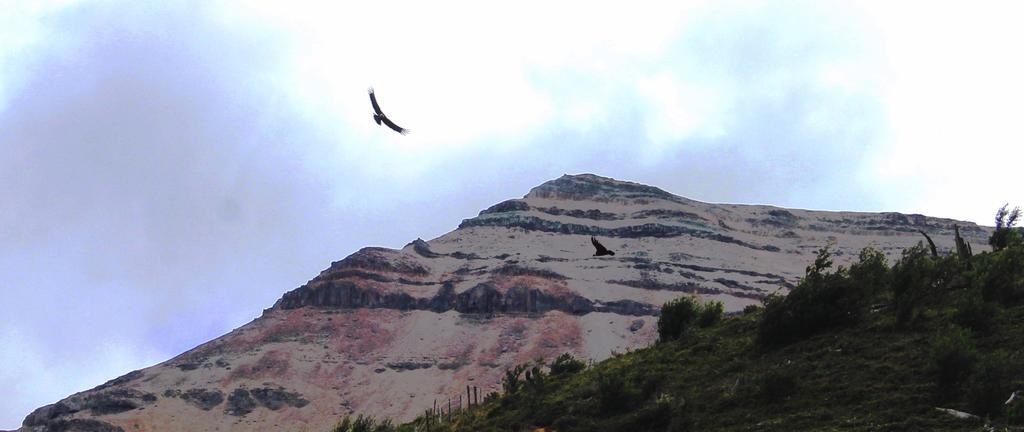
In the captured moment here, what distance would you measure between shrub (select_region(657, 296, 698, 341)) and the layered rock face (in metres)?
70.4

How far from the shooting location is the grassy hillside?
24.2 metres

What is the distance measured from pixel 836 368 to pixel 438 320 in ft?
426

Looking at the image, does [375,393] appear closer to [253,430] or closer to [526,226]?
[253,430]

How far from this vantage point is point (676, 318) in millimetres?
47812

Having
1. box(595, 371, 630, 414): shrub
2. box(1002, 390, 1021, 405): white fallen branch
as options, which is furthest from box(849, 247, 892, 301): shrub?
box(1002, 390, 1021, 405): white fallen branch

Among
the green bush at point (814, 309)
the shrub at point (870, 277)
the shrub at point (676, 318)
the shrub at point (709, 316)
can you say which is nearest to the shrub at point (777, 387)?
the green bush at point (814, 309)

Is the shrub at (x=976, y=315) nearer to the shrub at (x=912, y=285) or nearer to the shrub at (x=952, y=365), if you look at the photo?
the shrub at (x=912, y=285)

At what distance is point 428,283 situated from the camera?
559ft

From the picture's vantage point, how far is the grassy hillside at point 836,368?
24172 millimetres

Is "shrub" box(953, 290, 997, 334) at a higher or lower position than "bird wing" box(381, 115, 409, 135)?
lower

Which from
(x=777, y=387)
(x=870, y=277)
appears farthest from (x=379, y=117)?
(x=870, y=277)

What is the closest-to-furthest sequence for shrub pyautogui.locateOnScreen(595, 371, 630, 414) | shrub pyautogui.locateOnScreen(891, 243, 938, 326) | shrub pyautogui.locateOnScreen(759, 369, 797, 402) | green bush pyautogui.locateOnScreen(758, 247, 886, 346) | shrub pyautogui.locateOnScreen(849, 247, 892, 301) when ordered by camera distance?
shrub pyautogui.locateOnScreen(759, 369, 797, 402) → shrub pyautogui.locateOnScreen(595, 371, 630, 414) → shrub pyautogui.locateOnScreen(891, 243, 938, 326) → green bush pyautogui.locateOnScreen(758, 247, 886, 346) → shrub pyautogui.locateOnScreen(849, 247, 892, 301)

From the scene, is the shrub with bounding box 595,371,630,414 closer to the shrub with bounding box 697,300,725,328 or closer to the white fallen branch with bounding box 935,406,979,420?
the white fallen branch with bounding box 935,406,979,420

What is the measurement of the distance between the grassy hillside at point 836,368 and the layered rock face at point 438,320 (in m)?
81.8
